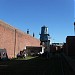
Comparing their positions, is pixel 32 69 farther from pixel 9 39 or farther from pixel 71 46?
pixel 71 46

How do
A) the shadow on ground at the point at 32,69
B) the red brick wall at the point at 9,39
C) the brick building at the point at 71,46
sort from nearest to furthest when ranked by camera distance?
1. the shadow on ground at the point at 32,69
2. the red brick wall at the point at 9,39
3. the brick building at the point at 71,46

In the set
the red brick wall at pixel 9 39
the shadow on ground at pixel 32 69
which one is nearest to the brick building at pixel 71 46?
the red brick wall at pixel 9 39

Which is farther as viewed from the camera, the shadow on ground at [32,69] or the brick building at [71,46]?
the brick building at [71,46]

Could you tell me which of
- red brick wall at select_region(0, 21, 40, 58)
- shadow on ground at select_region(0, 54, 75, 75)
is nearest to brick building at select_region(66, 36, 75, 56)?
red brick wall at select_region(0, 21, 40, 58)

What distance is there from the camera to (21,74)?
71.5 feet

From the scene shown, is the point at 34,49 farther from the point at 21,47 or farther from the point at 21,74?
the point at 21,74

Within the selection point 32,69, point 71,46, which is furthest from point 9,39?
point 32,69

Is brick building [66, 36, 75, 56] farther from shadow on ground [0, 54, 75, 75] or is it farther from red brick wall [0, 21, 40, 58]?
shadow on ground [0, 54, 75, 75]

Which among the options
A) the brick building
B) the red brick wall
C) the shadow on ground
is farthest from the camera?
the brick building

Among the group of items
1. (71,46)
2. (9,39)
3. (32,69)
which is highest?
(9,39)

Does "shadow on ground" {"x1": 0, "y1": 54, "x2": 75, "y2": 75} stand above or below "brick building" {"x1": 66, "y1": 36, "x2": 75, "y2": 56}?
below

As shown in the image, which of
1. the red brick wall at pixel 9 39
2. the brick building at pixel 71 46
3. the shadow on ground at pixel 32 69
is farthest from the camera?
the brick building at pixel 71 46

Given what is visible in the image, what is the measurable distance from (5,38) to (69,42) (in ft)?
82.0

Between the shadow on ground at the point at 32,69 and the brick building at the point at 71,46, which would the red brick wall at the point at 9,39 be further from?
the shadow on ground at the point at 32,69
